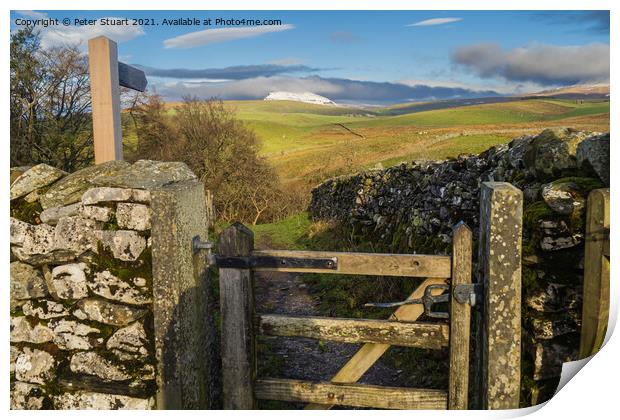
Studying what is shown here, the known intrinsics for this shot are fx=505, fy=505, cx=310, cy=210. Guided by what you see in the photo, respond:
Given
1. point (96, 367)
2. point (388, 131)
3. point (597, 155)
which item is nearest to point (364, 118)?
point (388, 131)

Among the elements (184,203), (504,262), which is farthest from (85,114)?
(504,262)

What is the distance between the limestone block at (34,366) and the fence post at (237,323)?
51.8 inches

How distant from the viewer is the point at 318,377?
5035 millimetres

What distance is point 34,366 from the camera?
12.4ft

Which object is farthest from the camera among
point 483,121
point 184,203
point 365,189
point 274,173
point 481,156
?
point 274,173

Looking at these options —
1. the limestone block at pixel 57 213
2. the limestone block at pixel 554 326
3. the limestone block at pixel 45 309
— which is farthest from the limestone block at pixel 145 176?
the limestone block at pixel 554 326

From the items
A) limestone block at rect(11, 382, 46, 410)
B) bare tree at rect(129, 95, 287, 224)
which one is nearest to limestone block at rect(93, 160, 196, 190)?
limestone block at rect(11, 382, 46, 410)

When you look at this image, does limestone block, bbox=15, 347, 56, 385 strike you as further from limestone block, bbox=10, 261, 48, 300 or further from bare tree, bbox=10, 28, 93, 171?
bare tree, bbox=10, 28, 93, 171

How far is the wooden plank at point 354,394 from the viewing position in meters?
3.51

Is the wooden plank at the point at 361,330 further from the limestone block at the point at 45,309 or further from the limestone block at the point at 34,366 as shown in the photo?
the limestone block at the point at 34,366

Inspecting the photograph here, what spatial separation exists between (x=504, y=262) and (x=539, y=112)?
981cm

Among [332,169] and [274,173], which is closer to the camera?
[274,173]

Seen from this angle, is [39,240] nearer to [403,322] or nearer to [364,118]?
[403,322]

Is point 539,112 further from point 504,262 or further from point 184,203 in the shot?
point 184,203
